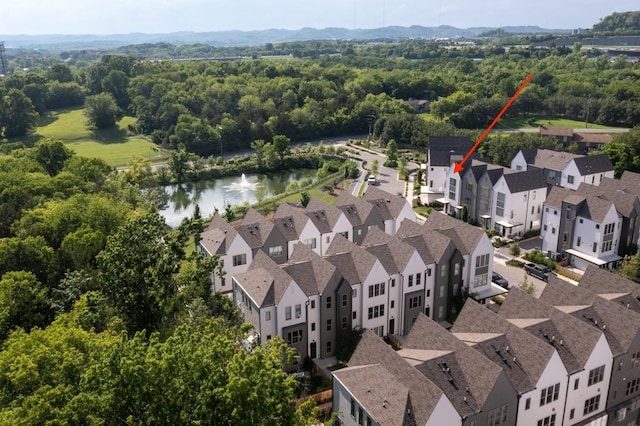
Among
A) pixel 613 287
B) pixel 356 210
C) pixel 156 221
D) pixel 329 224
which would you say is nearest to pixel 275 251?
pixel 329 224

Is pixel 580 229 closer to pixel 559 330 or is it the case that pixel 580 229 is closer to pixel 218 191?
pixel 559 330

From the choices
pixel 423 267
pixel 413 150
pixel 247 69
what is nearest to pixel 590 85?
pixel 413 150

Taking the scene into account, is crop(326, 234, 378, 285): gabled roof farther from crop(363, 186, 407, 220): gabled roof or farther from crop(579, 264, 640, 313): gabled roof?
crop(579, 264, 640, 313): gabled roof

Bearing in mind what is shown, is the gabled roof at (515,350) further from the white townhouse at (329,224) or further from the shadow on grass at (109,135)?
the shadow on grass at (109,135)

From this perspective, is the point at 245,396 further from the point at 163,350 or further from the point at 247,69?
the point at 247,69

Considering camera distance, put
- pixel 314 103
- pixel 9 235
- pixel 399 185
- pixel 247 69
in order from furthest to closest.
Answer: pixel 247 69, pixel 314 103, pixel 399 185, pixel 9 235
